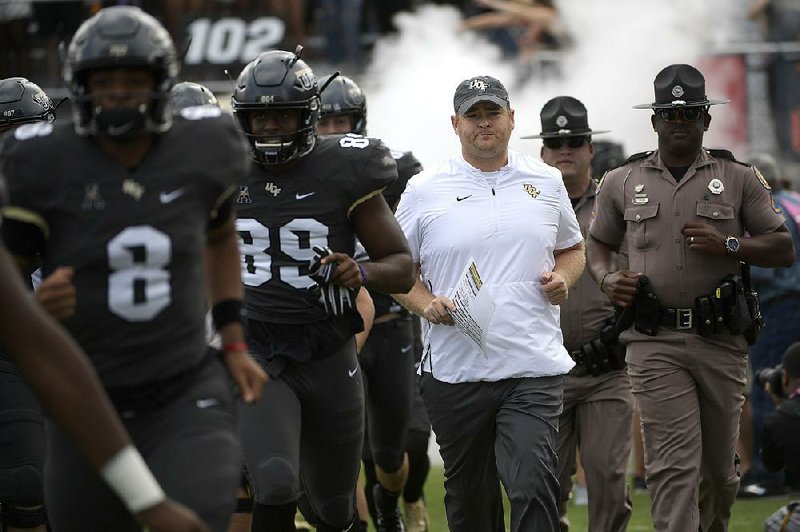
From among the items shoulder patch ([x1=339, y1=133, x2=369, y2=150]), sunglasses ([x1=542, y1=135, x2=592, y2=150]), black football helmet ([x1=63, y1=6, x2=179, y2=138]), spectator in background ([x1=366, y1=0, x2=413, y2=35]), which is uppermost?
spectator in background ([x1=366, y1=0, x2=413, y2=35])

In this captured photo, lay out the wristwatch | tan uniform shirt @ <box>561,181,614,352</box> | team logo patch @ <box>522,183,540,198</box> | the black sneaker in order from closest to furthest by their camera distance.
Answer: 1. team logo patch @ <box>522,183,540,198</box>
2. the wristwatch
3. tan uniform shirt @ <box>561,181,614,352</box>
4. the black sneaker

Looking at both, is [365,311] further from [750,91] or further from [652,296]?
[750,91]

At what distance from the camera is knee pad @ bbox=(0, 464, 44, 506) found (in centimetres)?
598

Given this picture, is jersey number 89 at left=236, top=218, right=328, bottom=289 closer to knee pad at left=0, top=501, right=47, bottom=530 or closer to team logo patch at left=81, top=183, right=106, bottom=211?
knee pad at left=0, top=501, right=47, bottom=530

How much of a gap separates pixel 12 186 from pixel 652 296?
3259 mm

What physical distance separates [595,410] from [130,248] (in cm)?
358

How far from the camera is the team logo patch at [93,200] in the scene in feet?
12.9

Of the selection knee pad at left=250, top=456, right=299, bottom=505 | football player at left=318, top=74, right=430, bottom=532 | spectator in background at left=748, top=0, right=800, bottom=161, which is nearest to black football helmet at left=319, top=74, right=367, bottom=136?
football player at left=318, top=74, right=430, bottom=532

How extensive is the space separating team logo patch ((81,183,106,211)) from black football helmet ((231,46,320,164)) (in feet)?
5.28

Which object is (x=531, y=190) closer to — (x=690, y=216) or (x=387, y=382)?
(x=690, y=216)

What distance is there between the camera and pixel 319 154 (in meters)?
5.61

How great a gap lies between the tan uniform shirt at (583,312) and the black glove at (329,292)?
5.96ft

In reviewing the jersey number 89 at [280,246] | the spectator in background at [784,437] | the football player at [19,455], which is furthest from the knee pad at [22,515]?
the spectator in background at [784,437]

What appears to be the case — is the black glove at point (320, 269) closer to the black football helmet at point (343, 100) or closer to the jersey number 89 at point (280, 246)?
the jersey number 89 at point (280, 246)
